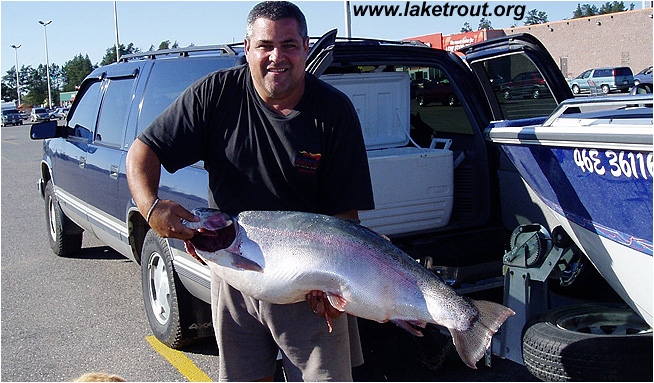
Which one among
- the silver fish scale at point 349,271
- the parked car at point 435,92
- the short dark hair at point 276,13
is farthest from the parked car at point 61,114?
the silver fish scale at point 349,271

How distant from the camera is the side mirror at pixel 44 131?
6.20m

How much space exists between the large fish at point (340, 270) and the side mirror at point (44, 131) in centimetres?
441

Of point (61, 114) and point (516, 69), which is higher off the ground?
point (61, 114)

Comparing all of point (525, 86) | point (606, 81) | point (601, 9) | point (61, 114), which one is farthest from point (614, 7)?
point (525, 86)

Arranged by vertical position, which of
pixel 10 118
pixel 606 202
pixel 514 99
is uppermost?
pixel 10 118

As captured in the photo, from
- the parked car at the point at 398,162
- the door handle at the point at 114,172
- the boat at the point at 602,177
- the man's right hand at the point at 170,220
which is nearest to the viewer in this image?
the man's right hand at the point at 170,220

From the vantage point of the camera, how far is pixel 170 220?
233 centimetres

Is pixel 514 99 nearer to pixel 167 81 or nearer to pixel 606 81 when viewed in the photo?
pixel 167 81

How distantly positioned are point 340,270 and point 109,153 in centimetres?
367

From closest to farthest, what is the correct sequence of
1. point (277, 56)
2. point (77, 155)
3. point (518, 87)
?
point (277, 56), point (518, 87), point (77, 155)

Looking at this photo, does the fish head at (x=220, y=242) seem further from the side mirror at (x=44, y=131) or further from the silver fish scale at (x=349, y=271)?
the side mirror at (x=44, y=131)

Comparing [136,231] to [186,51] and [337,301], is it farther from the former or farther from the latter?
[337,301]

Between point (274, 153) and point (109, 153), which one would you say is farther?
point (109, 153)

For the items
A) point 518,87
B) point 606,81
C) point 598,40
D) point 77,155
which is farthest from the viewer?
point 598,40
